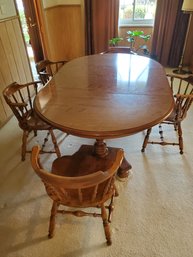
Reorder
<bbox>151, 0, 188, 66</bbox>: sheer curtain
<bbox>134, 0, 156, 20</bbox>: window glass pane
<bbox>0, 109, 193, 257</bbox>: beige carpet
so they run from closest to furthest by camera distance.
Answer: <bbox>0, 109, 193, 257</bbox>: beige carpet, <bbox>151, 0, 188, 66</bbox>: sheer curtain, <bbox>134, 0, 156, 20</bbox>: window glass pane

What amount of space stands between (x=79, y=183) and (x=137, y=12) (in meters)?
4.33

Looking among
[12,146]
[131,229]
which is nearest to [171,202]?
[131,229]

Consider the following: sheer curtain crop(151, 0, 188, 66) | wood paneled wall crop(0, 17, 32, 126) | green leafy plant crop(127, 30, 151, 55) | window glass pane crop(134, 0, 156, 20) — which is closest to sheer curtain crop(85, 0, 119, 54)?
green leafy plant crop(127, 30, 151, 55)

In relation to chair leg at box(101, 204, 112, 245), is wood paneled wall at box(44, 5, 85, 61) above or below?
above

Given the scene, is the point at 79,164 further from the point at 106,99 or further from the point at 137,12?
the point at 137,12

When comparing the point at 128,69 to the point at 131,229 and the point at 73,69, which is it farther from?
the point at 131,229

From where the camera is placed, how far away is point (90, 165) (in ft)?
4.40

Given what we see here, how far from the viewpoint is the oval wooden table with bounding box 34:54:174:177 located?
1088 mm

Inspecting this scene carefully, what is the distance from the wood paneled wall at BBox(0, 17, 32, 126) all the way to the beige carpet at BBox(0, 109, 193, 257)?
3.15 ft

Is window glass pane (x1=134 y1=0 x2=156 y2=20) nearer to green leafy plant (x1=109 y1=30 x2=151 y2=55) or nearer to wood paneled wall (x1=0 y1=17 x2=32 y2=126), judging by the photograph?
green leafy plant (x1=109 y1=30 x2=151 y2=55)

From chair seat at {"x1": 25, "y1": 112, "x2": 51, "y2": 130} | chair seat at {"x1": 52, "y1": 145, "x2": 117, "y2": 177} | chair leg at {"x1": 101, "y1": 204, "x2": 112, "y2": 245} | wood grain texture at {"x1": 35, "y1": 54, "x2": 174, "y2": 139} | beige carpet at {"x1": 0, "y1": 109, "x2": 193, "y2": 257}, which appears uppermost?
wood grain texture at {"x1": 35, "y1": 54, "x2": 174, "y2": 139}

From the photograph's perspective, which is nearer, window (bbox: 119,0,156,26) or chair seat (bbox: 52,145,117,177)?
chair seat (bbox: 52,145,117,177)

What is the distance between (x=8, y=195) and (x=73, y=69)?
1296 millimetres

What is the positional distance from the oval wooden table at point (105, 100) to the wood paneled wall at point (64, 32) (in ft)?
6.62
